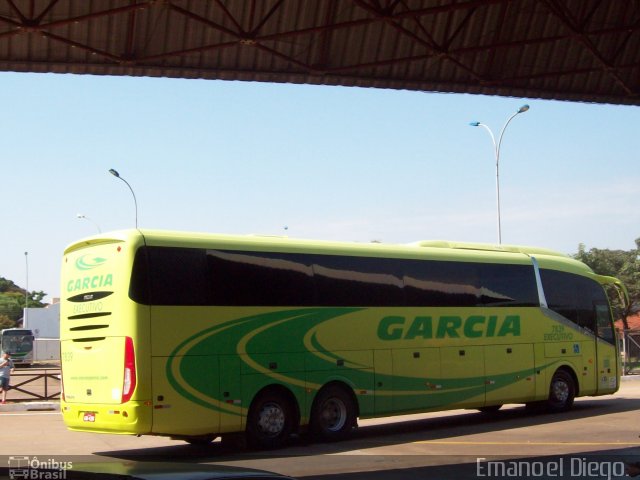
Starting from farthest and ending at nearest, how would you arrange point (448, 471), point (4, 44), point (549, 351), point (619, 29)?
point (549, 351) < point (619, 29) < point (4, 44) < point (448, 471)

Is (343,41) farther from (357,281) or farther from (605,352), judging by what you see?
(605,352)

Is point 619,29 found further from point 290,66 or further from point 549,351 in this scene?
point 549,351

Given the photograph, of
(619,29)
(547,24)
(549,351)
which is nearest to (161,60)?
(547,24)

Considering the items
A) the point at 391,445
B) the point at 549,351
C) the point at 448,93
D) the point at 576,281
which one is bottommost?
the point at 391,445

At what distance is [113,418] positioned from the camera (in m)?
14.7

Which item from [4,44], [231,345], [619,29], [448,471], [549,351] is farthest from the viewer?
[549,351]

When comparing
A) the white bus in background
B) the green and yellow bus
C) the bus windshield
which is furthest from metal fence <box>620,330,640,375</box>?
the bus windshield

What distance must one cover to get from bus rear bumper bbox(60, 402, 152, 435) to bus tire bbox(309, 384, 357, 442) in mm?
3779

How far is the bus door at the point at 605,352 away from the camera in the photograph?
23.3 metres

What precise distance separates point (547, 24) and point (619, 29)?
4.14 feet

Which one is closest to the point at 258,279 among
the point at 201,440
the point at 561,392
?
the point at 201,440

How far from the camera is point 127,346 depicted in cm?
1458

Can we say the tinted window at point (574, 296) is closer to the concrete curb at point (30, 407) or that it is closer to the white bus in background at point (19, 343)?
the concrete curb at point (30, 407)

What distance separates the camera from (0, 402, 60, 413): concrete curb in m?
24.6
